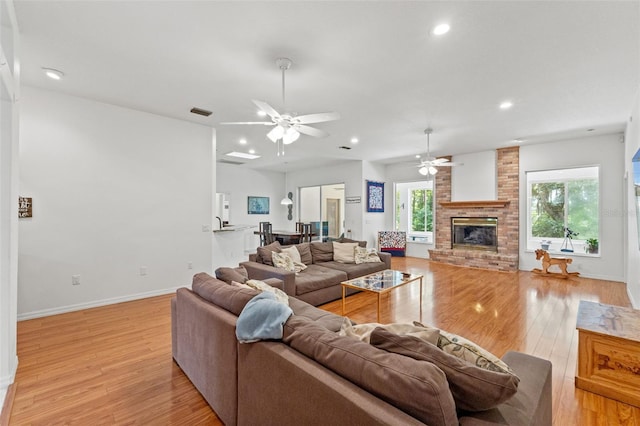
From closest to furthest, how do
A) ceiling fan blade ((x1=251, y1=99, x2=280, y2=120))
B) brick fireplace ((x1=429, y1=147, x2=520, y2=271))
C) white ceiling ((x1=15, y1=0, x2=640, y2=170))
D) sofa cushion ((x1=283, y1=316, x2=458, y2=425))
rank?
sofa cushion ((x1=283, y1=316, x2=458, y2=425)) < white ceiling ((x1=15, y1=0, x2=640, y2=170)) < ceiling fan blade ((x1=251, y1=99, x2=280, y2=120)) < brick fireplace ((x1=429, y1=147, x2=520, y2=271))

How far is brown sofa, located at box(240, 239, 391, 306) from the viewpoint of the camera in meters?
3.77

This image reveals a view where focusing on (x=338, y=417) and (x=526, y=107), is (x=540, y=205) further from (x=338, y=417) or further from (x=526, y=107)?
(x=338, y=417)

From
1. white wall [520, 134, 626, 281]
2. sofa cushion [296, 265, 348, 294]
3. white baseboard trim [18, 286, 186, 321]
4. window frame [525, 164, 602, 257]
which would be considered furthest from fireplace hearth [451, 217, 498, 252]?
white baseboard trim [18, 286, 186, 321]

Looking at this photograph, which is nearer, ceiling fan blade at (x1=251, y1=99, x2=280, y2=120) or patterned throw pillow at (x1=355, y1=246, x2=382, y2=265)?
ceiling fan blade at (x1=251, y1=99, x2=280, y2=120)

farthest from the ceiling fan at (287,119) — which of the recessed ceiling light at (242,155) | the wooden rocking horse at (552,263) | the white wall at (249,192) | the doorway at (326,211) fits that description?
the doorway at (326,211)

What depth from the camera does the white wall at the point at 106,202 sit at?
141 inches

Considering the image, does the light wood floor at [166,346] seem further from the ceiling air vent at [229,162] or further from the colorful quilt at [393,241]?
the ceiling air vent at [229,162]

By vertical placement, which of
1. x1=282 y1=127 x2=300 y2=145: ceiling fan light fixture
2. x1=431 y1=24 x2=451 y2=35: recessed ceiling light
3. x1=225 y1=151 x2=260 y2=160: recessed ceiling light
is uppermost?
x1=225 y1=151 x2=260 y2=160: recessed ceiling light

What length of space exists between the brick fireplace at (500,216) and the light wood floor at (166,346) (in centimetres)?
138

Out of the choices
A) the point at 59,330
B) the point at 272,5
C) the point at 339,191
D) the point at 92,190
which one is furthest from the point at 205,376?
the point at 339,191

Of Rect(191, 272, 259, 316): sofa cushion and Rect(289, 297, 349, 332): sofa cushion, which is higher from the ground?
Rect(191, 272, 259, 316): sofa cushion

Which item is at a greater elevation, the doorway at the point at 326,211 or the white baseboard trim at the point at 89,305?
the doorway at the point at 326,211

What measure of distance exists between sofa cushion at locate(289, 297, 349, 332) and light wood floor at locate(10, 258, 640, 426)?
938 mm

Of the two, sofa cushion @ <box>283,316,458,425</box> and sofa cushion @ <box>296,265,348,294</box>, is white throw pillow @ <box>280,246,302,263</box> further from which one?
sofa cushion @ <box>283,316,458,425</box>
